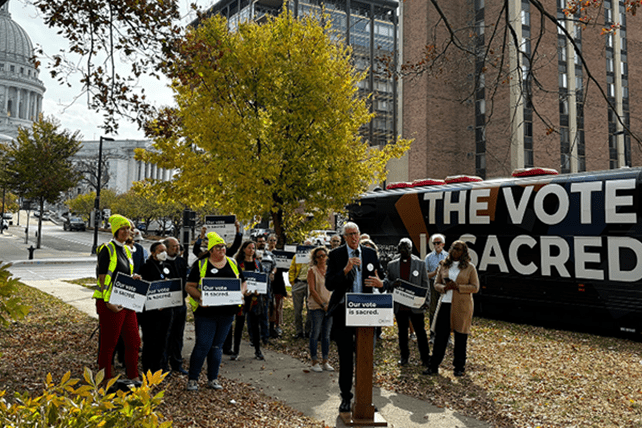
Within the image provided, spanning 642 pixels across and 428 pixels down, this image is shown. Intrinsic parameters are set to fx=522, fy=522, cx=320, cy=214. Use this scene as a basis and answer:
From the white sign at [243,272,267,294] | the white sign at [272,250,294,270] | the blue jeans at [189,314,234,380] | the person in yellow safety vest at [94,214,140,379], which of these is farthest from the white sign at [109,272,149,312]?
the white sign at [272,250,294,270]

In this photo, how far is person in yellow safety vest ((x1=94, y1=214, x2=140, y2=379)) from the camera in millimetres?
6180

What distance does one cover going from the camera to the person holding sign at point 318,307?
810cm

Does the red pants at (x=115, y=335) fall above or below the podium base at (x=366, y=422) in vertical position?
above

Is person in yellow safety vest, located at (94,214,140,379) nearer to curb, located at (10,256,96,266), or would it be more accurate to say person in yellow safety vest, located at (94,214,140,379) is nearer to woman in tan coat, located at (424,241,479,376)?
woman in tan coat, located at (424,241,479,376)

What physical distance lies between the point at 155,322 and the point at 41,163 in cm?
3146

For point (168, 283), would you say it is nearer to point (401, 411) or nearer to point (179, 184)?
point (401, 411)

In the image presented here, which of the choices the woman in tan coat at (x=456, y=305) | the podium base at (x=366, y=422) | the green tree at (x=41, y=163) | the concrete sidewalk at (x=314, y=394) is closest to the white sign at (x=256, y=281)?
the concrete sidewalk at (x=314, y=394)

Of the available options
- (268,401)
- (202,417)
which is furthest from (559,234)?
(202,417)

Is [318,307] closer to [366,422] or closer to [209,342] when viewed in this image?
[209,342]

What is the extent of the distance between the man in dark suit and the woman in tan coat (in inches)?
79.7

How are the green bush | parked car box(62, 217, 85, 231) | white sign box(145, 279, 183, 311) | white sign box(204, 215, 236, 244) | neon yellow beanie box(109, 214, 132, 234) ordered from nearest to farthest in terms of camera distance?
1. the green bush
2. neon yellow beanie box(109, 214, 132, 234)
3. white sign box(145, 279, 183, 311)
4. white sign box(204, 215, 236, 244)
5. parked car box(62, 217, 85, 231)

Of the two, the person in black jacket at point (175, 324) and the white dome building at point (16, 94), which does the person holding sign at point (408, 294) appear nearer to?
the person in black jacket at point (175, 324)

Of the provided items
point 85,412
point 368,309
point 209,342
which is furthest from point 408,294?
point 85,412

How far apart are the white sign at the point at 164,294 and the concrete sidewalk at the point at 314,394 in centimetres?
138
